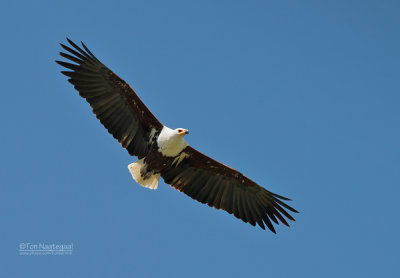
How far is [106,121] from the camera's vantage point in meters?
16.0

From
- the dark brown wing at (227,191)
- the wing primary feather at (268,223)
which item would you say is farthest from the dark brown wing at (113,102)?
the wing primary feather at (268,223)

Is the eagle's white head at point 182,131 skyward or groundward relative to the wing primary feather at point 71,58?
groundward

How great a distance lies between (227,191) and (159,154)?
226cm

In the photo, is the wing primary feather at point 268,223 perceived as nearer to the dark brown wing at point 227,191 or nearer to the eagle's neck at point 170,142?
the dark brown wing at point 227,191

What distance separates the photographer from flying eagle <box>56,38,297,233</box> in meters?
15.7

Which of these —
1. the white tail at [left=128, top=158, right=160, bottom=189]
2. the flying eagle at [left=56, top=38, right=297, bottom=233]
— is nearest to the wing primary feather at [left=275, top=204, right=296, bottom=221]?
the flying eagle at [left=56, top=38, right=297, bottom=233]

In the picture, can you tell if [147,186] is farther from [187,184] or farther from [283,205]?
Answer: [283,205]

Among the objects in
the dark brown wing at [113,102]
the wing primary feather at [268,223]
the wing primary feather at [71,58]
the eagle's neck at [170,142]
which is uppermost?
the wing primary feather at [71,58]

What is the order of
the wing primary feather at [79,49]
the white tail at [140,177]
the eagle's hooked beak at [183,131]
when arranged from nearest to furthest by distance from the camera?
the wing primary feather at [79,49] → the eagle's hooked beak at [183,131] → the white tail at [140,177]

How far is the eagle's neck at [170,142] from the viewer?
15.7 meters

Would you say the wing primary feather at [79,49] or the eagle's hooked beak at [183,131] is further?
the eagle's hooked beak at [183,131]

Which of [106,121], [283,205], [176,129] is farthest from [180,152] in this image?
[283,205]

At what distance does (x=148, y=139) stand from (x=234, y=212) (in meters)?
3.12

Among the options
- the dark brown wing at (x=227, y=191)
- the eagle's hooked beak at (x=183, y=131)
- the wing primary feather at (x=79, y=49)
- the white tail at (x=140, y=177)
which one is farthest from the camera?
the dark brown wing at (x=227, y=191)
